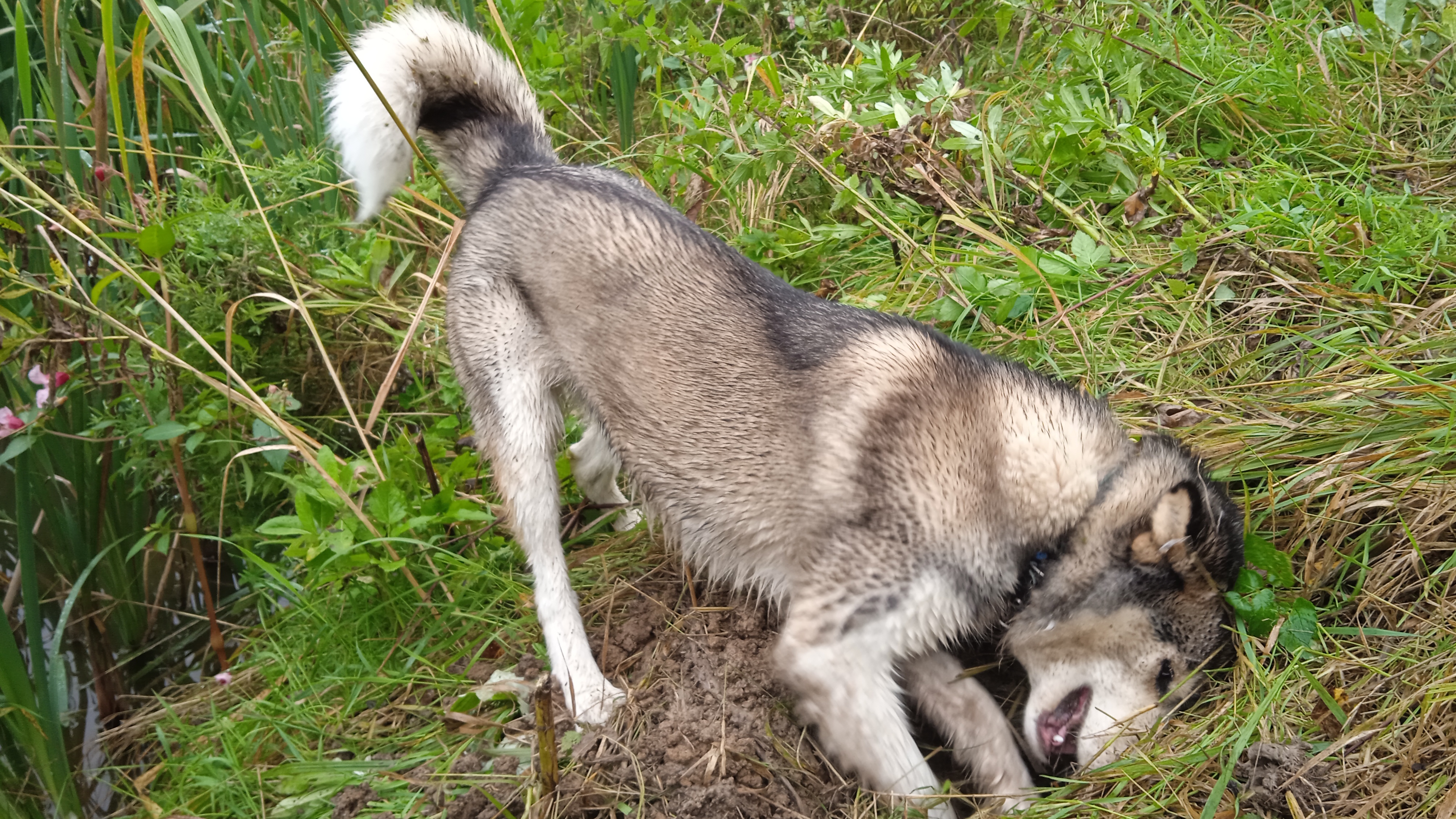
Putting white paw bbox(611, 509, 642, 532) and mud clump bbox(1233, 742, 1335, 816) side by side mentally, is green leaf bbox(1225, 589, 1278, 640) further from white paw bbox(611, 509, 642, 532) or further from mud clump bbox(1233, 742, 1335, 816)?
white paw bbox(611, 509, 642, 532)

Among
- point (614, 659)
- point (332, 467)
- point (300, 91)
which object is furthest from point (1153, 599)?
point (300, 91)

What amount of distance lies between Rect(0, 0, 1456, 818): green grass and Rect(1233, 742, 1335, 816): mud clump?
1.6 inches

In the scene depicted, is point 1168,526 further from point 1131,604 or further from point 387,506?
point 387,506

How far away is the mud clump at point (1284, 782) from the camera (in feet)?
6.59

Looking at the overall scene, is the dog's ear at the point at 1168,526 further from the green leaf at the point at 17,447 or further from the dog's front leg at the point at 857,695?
the green leaf at the point at 17,447

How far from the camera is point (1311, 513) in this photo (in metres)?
2.55

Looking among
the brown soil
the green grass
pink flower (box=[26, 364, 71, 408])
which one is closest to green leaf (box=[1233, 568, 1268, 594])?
the green grass

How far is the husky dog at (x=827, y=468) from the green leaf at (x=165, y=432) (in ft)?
2.84

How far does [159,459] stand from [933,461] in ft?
8.41

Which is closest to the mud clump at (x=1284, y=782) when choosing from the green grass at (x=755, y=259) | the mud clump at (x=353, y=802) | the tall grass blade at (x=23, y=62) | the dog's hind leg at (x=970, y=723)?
the green grass at (x=755, y=259)

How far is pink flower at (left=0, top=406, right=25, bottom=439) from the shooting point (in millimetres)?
2838

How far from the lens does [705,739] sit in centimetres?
251

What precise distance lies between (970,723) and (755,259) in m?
2.07

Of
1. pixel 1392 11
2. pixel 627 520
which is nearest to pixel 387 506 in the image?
pixel 627 520
